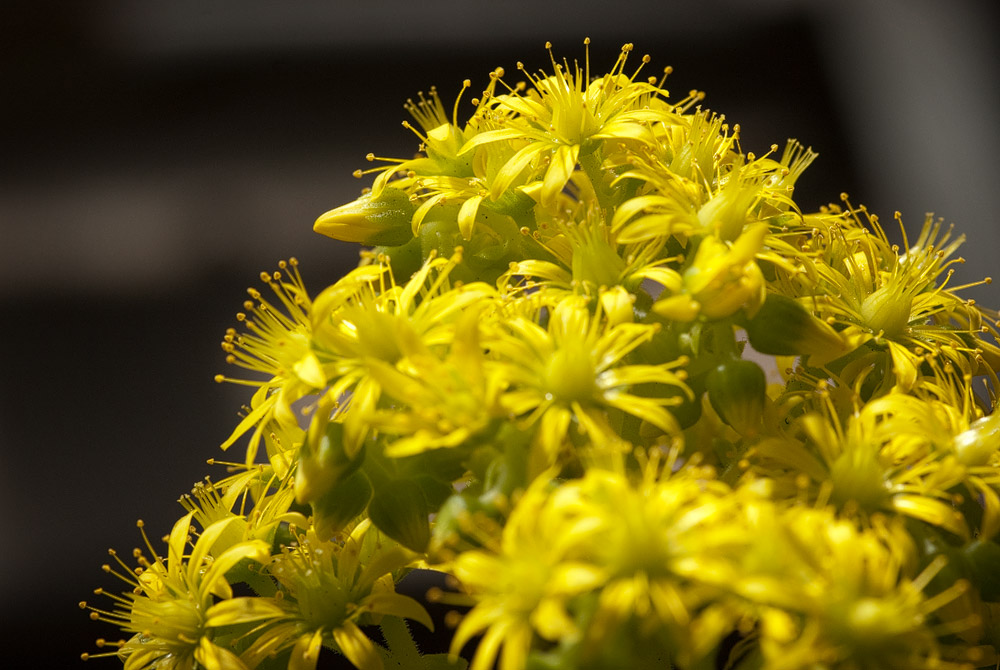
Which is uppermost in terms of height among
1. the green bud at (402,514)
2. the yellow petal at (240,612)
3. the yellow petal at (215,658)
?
the green bud at (402,514)

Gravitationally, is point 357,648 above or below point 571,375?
below

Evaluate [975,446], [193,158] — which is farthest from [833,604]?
[193,158]

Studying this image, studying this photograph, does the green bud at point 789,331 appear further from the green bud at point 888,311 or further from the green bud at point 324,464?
the green bud at point 324,464

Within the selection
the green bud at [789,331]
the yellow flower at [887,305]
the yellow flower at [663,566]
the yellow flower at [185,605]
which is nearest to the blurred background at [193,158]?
the yellow flower at [185,605]

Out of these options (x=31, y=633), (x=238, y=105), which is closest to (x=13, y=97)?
(x=238, y=105)

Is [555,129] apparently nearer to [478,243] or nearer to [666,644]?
[478,243]

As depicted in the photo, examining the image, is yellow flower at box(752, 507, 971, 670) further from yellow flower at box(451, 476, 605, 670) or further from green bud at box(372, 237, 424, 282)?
green bud at box(372, 237, 424, 282)

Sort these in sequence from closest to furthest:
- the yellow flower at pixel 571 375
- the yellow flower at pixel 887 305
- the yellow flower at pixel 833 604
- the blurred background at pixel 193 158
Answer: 1. the yellow flower at pixel 833 604
2. the yellow flower at pixel 571 375
3. the yellow flower at pixel 887 305
4. the blurred background at pixel 193 158

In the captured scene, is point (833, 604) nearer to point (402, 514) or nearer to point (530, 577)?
point (530, 577)
